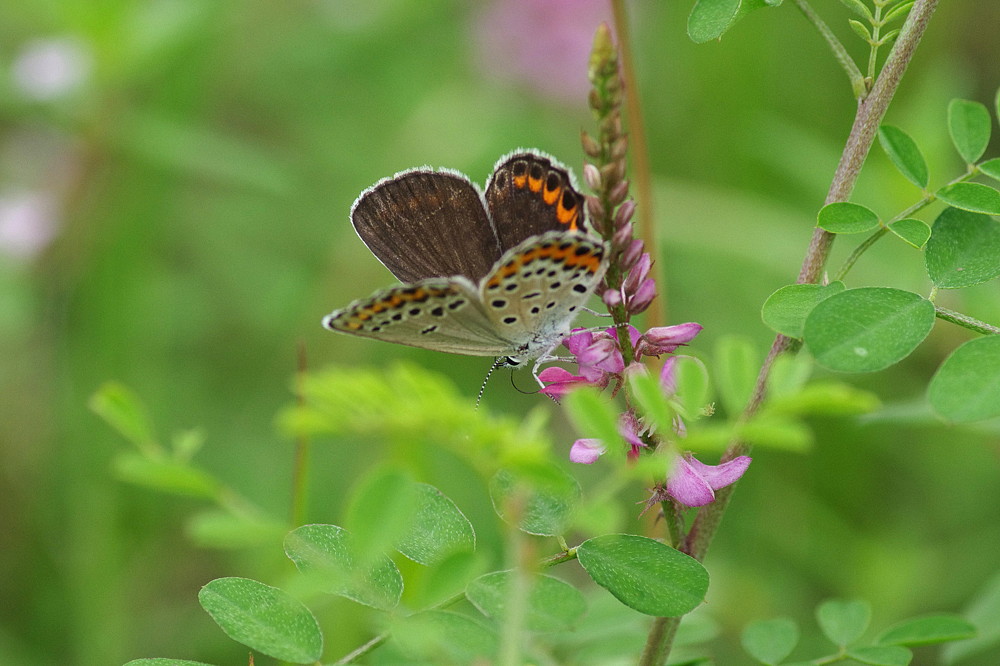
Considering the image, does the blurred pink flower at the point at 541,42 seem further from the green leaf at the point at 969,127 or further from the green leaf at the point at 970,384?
the green leaf at the point at 970,384

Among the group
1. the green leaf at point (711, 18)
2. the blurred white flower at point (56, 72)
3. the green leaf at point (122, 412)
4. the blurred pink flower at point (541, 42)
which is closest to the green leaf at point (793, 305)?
the green leaf at point (711, 18)

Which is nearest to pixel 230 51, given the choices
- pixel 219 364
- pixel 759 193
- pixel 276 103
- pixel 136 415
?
pixel 276 103

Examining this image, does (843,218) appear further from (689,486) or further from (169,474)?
(169,474)

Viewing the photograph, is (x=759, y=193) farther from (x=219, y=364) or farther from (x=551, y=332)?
(x=551, y=332)

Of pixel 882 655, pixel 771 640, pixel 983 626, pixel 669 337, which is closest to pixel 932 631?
pixel 882 655

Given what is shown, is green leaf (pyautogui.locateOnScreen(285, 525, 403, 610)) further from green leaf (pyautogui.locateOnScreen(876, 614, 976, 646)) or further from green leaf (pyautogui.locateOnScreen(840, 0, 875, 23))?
green leaf (pyautogui.locateOnScreen(840, 0, 875, 23))

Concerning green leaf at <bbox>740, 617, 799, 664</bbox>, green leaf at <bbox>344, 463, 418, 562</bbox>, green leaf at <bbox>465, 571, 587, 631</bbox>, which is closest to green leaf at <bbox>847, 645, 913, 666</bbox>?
green leaf at <bbox>740, 617, 799, 664</bbox>
